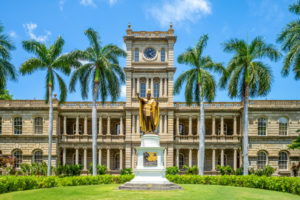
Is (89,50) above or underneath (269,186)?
above

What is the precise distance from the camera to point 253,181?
23469mm

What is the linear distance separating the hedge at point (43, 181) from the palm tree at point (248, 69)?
1137cm

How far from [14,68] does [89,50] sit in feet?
22.7

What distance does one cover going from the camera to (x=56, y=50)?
32094 mm

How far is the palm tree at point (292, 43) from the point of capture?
25094mm

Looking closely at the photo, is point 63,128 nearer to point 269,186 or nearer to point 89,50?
point 89,50

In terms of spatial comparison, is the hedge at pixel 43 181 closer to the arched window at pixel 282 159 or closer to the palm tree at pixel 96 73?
the palm tree at pixel 96 73

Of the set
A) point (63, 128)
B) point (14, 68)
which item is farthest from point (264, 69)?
point (63, 128)

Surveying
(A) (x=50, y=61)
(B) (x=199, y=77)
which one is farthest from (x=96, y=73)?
(B) (x=199, y=77)

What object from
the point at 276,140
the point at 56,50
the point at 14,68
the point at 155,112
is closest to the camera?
the point at 155,112

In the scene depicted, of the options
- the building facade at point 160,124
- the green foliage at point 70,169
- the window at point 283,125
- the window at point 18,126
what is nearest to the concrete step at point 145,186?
the green foliage at point 70,169

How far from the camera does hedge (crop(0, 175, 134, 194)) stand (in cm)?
1985

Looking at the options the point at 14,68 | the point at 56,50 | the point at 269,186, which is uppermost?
the point at 56,50

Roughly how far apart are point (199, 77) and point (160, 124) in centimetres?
1195
